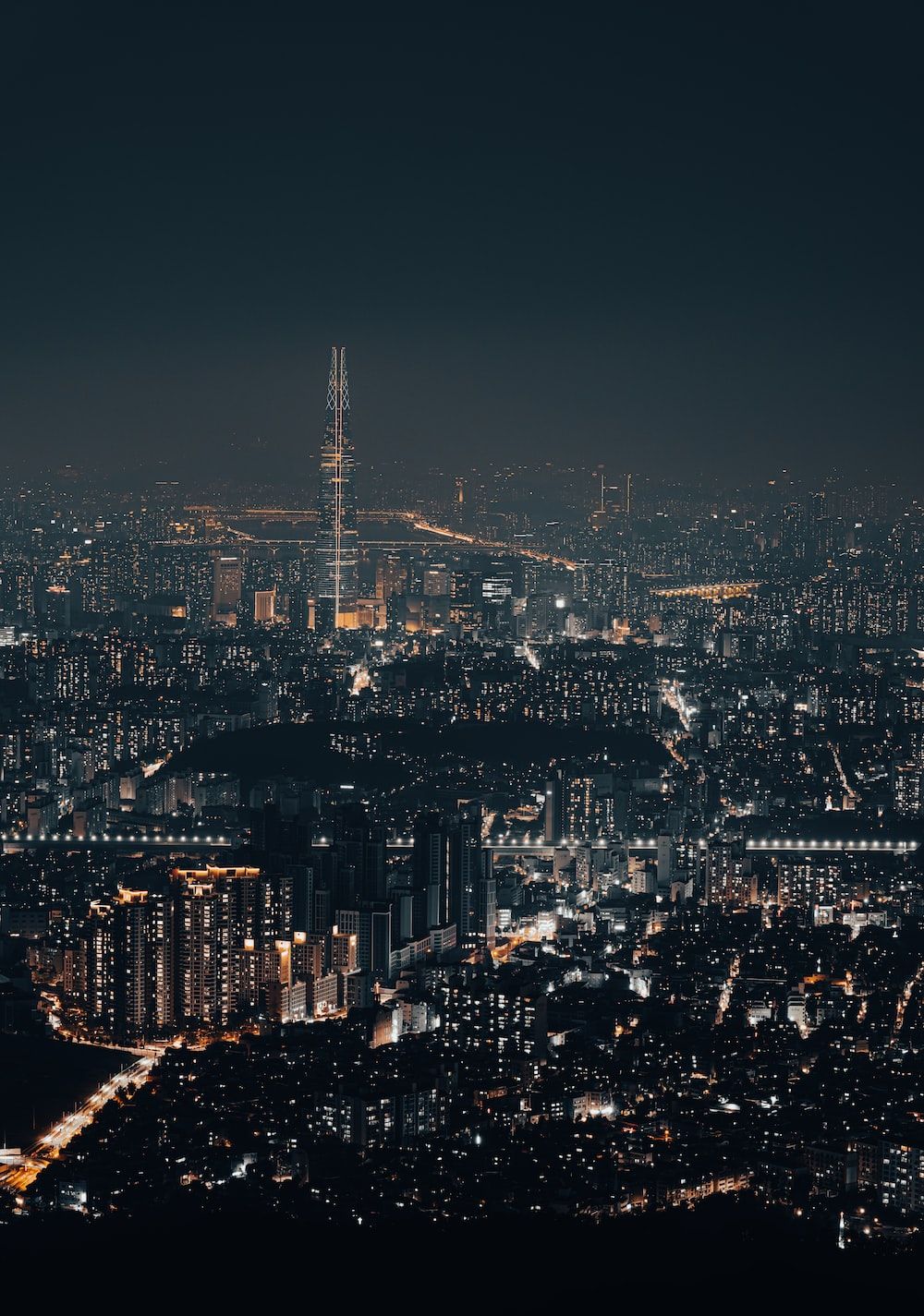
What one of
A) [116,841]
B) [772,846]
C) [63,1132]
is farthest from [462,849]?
[63,1132]

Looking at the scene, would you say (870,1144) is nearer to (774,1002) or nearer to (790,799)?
(774,1002)

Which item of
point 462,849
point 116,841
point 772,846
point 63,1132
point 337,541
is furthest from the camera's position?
point 337,541

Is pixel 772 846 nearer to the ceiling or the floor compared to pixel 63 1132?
nearer to the ceiling

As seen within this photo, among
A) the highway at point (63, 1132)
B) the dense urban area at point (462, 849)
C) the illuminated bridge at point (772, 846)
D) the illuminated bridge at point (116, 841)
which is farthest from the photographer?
the illuminated bridge at point (116, 841)

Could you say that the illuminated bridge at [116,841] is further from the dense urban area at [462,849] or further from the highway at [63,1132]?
the highway at [63,1132]

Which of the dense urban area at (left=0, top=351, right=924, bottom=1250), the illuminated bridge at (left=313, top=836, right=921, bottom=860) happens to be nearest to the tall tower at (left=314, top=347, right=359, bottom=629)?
the dense urban area at (left=0, top=351, right=924, bottom=1250)

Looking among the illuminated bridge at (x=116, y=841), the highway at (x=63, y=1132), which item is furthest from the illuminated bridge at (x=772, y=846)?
the highway at (x=63, y=1132)

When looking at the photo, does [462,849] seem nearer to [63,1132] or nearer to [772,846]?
[772,846]

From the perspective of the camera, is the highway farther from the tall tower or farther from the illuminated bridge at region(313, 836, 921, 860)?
the tall tower

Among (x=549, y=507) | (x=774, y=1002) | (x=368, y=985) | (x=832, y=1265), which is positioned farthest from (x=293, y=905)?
(x=549, y=507)
